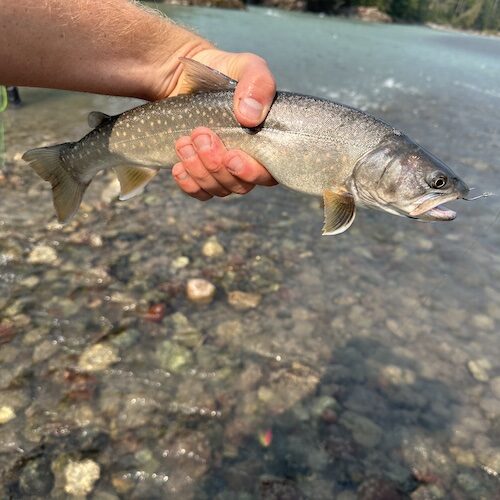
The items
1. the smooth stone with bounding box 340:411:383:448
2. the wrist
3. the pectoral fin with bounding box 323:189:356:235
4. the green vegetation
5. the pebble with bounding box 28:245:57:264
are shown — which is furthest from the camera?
the green vegetation

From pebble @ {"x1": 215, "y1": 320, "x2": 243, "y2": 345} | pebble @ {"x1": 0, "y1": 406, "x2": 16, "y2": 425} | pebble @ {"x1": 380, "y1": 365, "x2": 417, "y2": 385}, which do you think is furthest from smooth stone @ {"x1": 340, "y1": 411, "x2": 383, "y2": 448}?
pebble @ {"x1": 0, "y1": 406, "x2": 16, "y2": 425}

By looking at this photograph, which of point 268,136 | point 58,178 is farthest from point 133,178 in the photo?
point 268,136

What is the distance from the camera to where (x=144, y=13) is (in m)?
3.25

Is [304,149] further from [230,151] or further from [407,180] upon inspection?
[407,180]

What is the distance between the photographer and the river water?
130 inches

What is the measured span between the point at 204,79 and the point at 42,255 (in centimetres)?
318

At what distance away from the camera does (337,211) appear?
269cm

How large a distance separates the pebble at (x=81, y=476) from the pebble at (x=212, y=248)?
2.75 meters

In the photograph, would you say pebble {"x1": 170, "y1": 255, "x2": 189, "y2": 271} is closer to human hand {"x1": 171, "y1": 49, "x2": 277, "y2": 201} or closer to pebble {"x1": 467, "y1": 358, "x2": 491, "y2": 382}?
human hand {"x1": 171, "y1": 49, "x2": 277, "y2": 201}

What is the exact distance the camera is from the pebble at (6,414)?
3.36 meters

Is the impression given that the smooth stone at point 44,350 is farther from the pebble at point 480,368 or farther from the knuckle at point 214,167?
the pebble at point 480,368

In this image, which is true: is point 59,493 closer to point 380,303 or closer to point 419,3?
point 380,303

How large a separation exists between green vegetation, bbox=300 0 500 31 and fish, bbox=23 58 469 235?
93375 mm

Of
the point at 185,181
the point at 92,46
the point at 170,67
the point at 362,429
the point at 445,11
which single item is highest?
the point at 445,11
